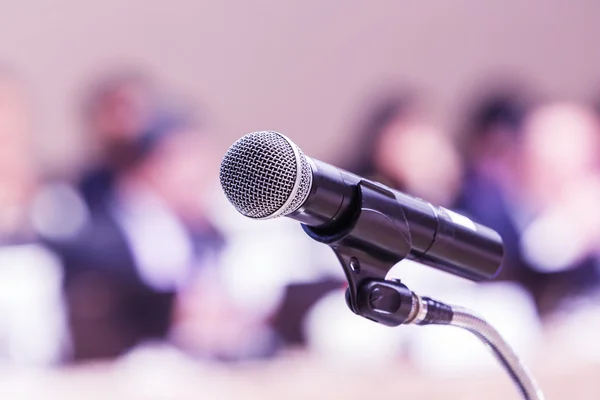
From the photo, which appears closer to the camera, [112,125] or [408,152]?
[112,125]

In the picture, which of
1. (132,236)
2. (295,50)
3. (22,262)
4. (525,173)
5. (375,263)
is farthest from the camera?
(525,173)

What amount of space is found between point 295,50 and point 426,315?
291cm

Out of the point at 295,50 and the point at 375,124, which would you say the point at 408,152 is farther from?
the point at 295,50

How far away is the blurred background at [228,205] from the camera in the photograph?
9.65 ft

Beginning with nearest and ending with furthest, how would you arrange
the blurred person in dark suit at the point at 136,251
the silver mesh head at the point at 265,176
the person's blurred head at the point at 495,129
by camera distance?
the silver mesh head at the point at 265,176, the blurred person in dark suit at the point at 136,251, the person's blurred head at the point at 495,129

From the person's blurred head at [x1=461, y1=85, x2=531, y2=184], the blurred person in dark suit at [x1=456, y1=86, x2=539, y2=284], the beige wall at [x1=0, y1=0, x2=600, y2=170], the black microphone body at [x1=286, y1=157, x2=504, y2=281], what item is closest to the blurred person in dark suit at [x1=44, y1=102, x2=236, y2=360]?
the beige wall at [x1=0, y1=0, x2=600, y2=170]

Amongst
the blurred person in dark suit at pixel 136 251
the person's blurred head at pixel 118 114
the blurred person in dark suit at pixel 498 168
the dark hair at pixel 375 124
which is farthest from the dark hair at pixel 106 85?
the blurred person in dark suit at pixel 498 168

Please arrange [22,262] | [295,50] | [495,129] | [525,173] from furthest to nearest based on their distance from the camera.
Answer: [495,129], [525,173], [295,50], [22,262]

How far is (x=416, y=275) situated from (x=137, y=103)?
4.78ft

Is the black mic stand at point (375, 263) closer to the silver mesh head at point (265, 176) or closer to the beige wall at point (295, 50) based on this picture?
the silver mesh head at point (265, 176)

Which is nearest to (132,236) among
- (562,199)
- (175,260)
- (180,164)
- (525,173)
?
(175,260)

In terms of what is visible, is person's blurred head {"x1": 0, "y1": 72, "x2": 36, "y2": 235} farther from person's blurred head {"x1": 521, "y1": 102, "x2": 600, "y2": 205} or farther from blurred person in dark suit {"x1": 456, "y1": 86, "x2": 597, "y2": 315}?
person's blurred head {"x1": 521, "y1": 102, "x2": 600, "y2": 205}

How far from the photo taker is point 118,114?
3.20 m

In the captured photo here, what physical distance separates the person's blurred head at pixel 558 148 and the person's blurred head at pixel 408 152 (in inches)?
17.4
